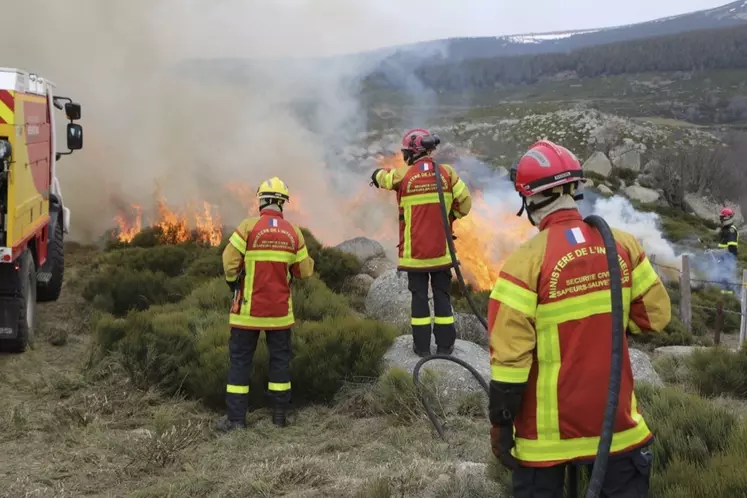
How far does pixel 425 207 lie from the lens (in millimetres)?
6043

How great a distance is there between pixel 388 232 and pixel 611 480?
14.8 m

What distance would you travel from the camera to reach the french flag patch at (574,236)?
8.71 feet

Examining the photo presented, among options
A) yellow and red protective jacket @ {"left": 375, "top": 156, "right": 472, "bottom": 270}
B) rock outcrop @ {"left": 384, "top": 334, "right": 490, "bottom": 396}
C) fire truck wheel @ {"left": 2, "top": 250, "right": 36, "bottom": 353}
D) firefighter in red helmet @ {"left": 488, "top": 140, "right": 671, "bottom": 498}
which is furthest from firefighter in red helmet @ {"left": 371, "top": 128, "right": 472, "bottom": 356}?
fire truck wheel @ {"left": 2, "top": 250, "right": 36, "bottom": 353}

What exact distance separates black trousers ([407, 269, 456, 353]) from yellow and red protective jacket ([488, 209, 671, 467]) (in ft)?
11.3

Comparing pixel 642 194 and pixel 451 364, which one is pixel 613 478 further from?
pixel 642 194

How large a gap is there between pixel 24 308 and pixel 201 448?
3499 mm

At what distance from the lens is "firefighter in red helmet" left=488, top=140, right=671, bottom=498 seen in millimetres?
2609

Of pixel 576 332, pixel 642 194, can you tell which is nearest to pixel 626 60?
pixel 642 194

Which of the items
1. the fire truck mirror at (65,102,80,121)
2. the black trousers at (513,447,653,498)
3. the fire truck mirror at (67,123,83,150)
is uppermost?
the fire truck mirror at (65,102,80,121)

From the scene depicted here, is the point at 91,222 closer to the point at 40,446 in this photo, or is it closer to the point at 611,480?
the point at 40,446

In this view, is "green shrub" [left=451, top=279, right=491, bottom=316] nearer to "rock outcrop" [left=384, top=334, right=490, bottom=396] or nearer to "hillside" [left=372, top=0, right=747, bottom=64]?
"rock outcrop" [left=384, top=334, right=490, bottom=396]

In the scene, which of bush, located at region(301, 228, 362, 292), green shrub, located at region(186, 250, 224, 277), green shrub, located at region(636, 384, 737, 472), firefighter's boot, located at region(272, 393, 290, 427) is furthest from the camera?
bush, located at region(301, 228, 362, 292)

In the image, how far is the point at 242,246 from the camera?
5.60 metres

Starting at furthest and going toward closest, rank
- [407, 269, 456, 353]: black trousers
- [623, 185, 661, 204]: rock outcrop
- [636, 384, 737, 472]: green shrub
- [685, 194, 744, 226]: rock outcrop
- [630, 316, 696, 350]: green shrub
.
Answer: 1. [623, 185, 661, 204]: rock outcrop
2. [685, 194, 744, 226]: rock outcrop
3. [630, 316, 696, 350]: green shrub
4. [407, 269, 456, 353]: black trousers
5. [636, 384, 737, 472]: green shrub
